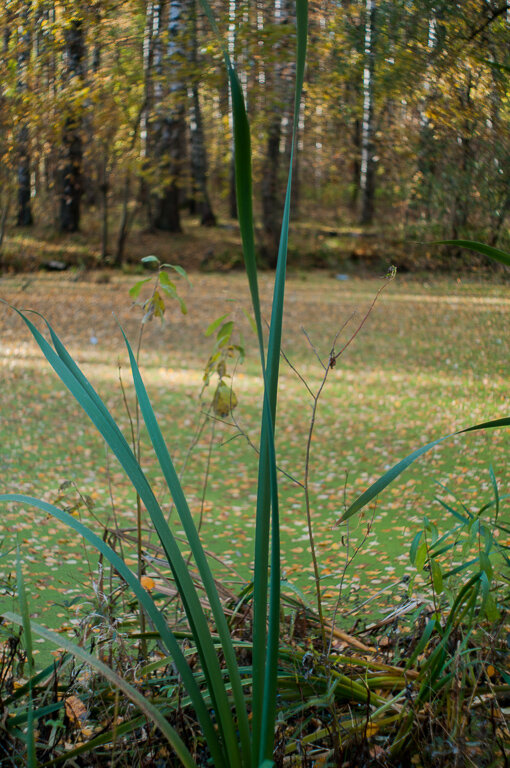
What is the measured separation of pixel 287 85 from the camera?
4.25m

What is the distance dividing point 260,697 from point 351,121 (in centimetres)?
381

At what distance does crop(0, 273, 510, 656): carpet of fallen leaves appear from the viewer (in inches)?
133

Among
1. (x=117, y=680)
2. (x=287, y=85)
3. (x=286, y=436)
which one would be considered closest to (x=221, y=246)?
(x=286, y=436)

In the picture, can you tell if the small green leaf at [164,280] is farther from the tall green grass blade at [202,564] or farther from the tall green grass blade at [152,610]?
the tall green grass blade at [152,610]

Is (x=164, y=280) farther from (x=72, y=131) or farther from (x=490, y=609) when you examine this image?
(x=72, y=131)

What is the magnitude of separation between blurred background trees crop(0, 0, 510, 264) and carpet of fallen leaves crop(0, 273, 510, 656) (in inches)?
25.3

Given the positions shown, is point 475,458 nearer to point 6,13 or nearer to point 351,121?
point 351,121

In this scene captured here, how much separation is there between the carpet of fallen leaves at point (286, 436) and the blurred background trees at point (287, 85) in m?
0.64

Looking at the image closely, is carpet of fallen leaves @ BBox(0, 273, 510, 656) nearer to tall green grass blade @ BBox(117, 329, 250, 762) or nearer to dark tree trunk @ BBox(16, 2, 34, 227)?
tall green grass blade @ BBox(117, 329, 250, 762)

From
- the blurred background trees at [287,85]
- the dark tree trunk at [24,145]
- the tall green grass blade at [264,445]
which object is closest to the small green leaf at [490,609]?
the tall green grass blade at [264,445]

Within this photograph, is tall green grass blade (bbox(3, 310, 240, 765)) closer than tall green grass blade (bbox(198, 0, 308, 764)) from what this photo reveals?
No

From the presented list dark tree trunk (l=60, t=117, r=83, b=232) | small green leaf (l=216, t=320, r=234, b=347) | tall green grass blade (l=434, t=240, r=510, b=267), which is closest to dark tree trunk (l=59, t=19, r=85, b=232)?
dark tree trunk (l=60, t=117, r=83, b=232)

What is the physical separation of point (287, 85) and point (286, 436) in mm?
2596

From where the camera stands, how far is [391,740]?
5.29 ft
